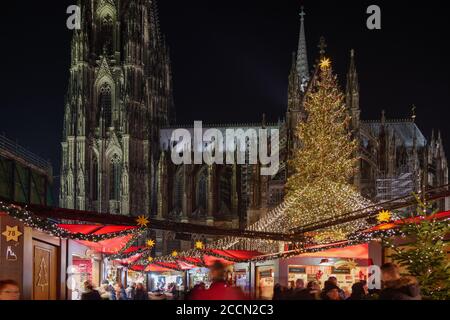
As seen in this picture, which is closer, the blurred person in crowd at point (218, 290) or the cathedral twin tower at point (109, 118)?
the blurred person in crowd at point (218, 290)

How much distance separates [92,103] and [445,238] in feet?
158

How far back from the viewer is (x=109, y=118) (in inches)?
2328

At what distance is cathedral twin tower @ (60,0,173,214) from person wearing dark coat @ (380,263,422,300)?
1938 inches

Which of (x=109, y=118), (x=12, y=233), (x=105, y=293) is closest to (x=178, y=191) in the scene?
(x=109, y=118)

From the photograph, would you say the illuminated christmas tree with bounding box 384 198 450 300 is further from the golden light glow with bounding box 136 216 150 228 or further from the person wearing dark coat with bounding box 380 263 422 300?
the golden light glow with bounding box 136 216 150 228

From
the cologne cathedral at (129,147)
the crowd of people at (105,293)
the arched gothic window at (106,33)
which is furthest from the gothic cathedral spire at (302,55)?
the crowd of people at (105,293)

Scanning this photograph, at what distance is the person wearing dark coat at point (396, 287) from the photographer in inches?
279

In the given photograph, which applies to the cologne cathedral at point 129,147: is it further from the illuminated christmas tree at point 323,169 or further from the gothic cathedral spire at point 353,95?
the illuminated christmas tree at point 323,169

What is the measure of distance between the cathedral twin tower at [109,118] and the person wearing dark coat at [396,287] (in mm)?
49237

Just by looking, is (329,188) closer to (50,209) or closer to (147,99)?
(50,209)

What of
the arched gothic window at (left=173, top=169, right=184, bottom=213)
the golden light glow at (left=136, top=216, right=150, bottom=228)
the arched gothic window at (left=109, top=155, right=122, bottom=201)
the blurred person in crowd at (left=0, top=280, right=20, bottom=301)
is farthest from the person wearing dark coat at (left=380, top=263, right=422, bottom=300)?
the arched gothic window at (left=173, top=169, right=184, bottom=213)

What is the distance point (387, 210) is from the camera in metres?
15.8

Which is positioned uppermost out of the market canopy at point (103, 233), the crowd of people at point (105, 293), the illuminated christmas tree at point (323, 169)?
the illuminated christmas tree at point (323, 169)
